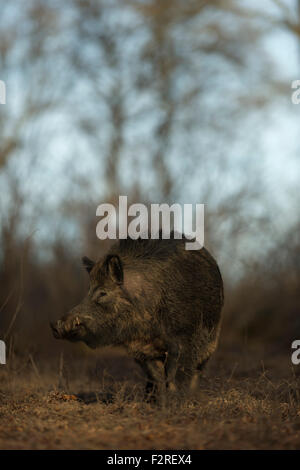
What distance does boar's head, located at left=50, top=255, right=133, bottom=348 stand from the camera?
5652mm

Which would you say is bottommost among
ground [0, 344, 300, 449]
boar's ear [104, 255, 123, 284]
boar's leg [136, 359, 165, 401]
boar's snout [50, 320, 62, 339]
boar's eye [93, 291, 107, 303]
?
ground [0, 344, 300, 449]

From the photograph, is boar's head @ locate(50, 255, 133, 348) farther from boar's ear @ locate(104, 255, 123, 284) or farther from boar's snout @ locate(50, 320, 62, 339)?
boar's snout @ locate(50, 320, 62, 339)

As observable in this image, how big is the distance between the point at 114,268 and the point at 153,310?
0.53m

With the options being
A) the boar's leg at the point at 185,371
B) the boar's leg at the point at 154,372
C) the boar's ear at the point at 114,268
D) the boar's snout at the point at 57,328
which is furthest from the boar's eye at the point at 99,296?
the boar's leg at the point at 185,371

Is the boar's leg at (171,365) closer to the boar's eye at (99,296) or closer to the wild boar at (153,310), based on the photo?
the wild boar at (153,310)

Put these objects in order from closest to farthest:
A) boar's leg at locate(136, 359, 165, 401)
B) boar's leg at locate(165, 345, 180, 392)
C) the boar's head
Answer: the boar's head, boar's leg at locate(165, 345, 180, 392), boar's leg at locate(136, 359, 165, 401)

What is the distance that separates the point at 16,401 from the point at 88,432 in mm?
1530

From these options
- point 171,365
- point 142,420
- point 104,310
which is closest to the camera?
point 142,420

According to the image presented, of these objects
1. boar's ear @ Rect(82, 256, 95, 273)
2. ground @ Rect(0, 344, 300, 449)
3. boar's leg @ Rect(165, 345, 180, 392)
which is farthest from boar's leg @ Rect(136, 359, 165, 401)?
boar's ear @ Rect(82, 256, 95, 273)

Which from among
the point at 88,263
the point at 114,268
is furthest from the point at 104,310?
the point at 88,263

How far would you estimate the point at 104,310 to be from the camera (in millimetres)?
5848

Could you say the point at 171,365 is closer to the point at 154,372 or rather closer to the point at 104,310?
the point at 154,372

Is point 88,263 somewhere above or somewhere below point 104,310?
above

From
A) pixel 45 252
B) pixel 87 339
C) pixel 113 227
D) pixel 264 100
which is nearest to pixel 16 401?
pixel 87 339
